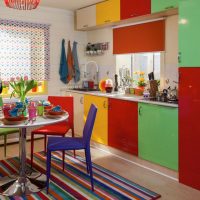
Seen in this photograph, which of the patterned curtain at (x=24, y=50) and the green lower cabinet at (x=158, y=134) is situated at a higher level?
the patterned curtain at (x=24, y=50)

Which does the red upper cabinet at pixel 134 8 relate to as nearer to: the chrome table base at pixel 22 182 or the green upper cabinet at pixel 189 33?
the green upper cabinet at pixel 189 33

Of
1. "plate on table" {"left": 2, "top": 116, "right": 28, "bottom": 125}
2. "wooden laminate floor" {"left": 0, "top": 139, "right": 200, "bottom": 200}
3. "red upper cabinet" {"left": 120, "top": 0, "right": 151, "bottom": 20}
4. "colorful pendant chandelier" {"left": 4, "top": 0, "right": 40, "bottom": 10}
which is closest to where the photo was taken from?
"plate on table" {"left": 2, "top": 116, "right": 28, "bottom": 125}

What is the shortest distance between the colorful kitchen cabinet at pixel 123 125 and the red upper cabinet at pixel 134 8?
125cm

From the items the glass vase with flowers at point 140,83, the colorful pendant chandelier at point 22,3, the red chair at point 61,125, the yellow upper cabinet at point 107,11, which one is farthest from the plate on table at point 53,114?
the yellow upper cabinet at point 107,11

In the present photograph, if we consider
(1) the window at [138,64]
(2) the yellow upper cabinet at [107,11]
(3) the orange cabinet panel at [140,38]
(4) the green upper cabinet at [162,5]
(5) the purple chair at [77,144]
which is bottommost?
(5) the purple chair at [77,144]

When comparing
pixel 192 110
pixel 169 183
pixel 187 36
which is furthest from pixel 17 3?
pixel 169 183

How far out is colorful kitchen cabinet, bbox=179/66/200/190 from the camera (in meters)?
2.99

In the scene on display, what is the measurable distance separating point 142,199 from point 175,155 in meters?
0.73

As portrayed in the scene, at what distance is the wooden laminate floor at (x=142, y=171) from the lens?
3018 mm

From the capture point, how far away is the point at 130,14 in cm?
412

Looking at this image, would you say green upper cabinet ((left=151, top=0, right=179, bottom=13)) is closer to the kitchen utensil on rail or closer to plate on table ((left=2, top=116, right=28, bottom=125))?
the kitchen utensil on rail

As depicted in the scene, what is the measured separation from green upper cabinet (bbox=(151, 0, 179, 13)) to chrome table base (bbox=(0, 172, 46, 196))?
2.54m

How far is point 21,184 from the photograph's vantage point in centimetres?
308

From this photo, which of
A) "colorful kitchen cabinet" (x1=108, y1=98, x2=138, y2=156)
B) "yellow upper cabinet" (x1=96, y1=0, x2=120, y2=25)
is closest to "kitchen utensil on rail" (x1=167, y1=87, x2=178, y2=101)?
"colorful kitchen cabinet" (x1=108, y1=98, x2=138, y2=156)
